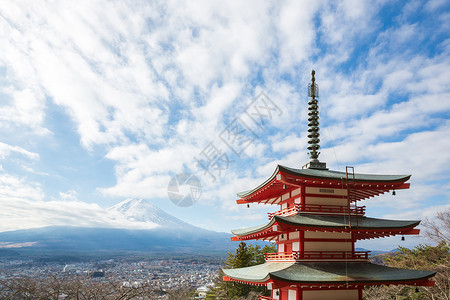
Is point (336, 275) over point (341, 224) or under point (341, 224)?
under

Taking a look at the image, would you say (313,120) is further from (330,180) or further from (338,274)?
(338,274)

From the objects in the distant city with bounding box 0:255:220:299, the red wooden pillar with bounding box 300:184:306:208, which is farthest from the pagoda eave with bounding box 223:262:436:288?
the distant city with bounding box 0:255:220:299

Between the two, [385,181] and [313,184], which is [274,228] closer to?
[313,184]

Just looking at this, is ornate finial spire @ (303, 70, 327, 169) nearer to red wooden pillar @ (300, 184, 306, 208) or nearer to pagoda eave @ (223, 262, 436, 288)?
red wooden pillar @ (300, 184, 306, 208)

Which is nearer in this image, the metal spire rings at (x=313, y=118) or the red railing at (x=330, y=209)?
the red railing at (x=330, y=209)

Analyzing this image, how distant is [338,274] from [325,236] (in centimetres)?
189

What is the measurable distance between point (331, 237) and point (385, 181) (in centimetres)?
357

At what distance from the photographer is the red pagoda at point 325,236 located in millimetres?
12641

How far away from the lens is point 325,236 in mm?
14336

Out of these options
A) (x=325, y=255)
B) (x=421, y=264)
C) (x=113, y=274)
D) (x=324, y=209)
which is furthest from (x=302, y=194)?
(x=113, y=274)

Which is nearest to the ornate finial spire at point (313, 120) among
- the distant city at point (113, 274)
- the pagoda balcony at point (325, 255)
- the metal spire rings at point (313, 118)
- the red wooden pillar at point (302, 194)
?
the metal spire rings at point (313, 118)

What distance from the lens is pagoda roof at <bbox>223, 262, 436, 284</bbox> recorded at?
39.8ft

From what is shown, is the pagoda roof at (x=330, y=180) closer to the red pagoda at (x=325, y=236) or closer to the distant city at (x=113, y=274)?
the red pagoda at (x=325, y=236)

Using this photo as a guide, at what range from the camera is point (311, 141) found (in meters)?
17.3
